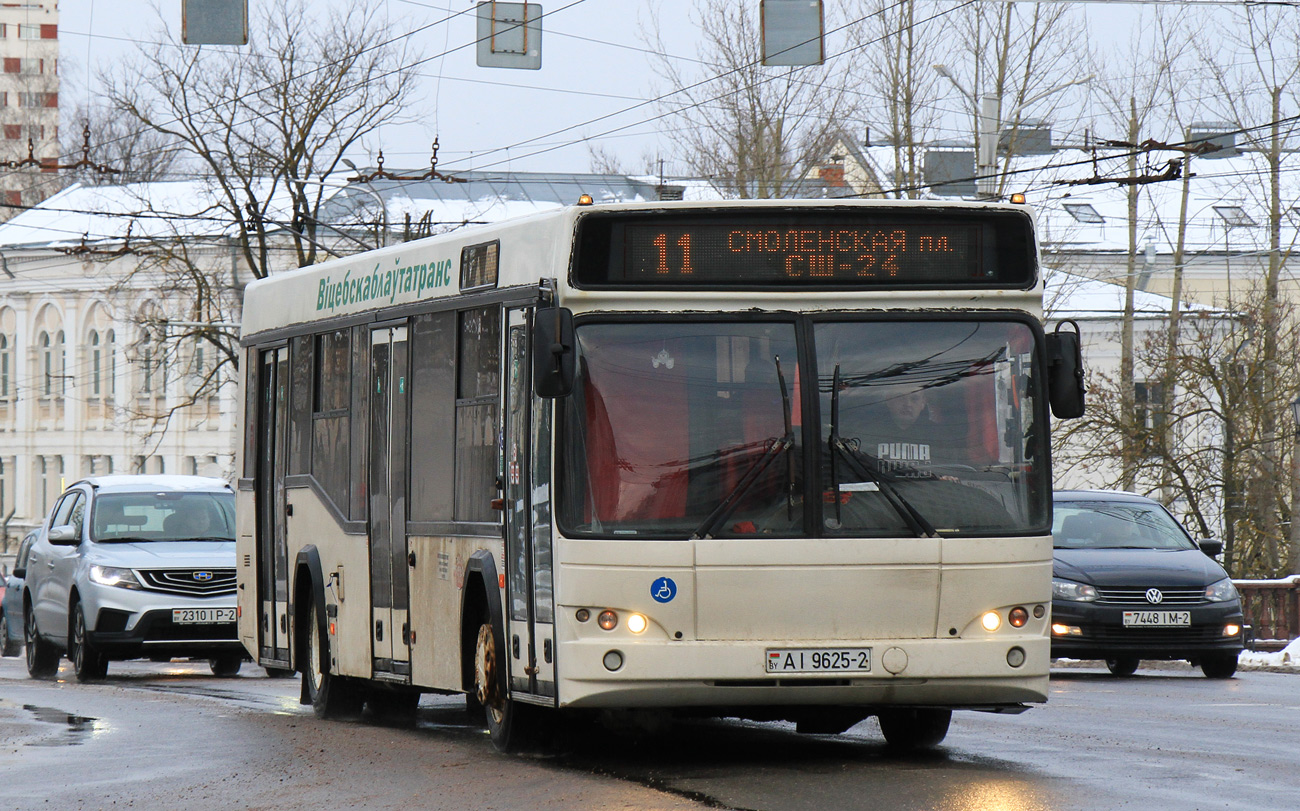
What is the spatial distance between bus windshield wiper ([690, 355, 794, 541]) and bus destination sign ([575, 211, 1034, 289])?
2.03 feet

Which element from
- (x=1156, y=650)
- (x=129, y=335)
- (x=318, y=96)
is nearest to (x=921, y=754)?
(x=1156, y=650)

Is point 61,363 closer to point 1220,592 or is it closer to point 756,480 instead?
point 1220,592

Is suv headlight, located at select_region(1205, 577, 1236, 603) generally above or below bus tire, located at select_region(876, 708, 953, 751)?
above

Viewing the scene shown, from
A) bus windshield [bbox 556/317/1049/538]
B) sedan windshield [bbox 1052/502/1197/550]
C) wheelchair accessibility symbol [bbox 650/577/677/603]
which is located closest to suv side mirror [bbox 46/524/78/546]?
sedan windshield [bbox 1052/502/1197/550]

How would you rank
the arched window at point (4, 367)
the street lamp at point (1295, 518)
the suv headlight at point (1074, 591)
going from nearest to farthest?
the suv headlight at point (1074, 591), the street lamp at point (1295, 518), the arched window at point (4, 367)

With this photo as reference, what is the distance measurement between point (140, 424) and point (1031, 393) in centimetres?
6302

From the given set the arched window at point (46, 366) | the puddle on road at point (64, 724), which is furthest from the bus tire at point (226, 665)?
the arched window at point (46, 366)

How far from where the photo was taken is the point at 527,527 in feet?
32.0

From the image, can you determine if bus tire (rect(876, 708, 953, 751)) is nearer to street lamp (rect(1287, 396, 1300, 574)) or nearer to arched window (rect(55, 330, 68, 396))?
street lamp (rect(1287, 396, 1300, 574))

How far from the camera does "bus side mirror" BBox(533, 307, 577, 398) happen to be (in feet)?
29.6

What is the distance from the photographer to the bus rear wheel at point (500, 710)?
10266 mm

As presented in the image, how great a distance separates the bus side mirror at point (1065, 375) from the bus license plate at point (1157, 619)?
7791mm

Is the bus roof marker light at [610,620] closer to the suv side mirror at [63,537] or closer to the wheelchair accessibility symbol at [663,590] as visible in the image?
the wheelchair accessibility symbol at [663,590]

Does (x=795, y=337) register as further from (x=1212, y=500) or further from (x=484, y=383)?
(x=1212, y=500)
